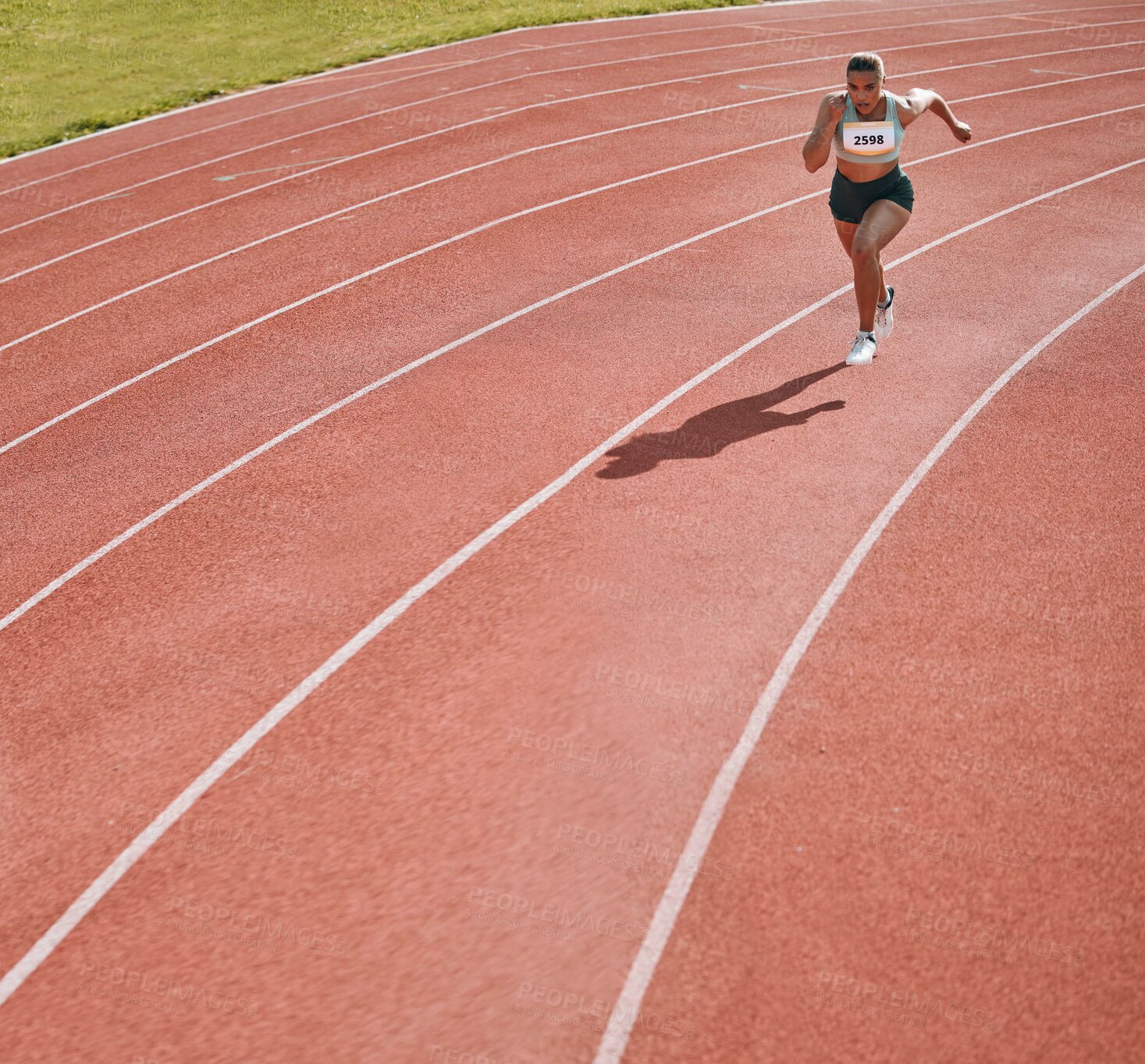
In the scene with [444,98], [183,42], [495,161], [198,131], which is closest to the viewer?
[495,161]

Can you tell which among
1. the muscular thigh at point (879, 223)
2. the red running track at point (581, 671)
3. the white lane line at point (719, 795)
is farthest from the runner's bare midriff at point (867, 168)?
the white lane line at point (719, 795)

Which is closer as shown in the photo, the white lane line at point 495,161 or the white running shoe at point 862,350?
the white running shoe at point 862,350

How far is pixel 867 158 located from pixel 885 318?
52.6 inches

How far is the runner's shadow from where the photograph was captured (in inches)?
275

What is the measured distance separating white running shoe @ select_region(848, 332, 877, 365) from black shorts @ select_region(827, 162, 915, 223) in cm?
85

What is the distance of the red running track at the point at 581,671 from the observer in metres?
3.81

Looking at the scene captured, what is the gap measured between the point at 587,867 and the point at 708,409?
13.2 feet

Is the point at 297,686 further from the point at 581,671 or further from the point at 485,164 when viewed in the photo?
the point at 485,164

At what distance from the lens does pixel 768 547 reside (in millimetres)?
6082

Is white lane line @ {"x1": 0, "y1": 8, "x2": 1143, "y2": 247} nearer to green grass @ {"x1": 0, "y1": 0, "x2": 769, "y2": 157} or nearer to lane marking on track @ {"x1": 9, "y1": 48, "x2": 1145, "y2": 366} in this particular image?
lane marking on track @ {"x1": 9, "y1": 48, "x2": 1145, "y2": 366}

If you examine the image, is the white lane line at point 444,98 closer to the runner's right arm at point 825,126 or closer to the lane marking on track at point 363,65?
the lane marking on track at point 363,65

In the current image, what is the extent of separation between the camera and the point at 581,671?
5.22 meters

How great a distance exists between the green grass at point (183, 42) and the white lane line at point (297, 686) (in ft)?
40.0

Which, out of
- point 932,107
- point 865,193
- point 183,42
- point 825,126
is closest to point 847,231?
point 865,193
